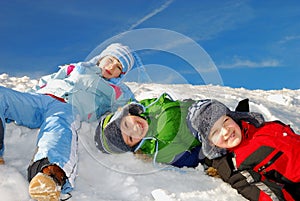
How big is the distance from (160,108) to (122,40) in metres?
0.50

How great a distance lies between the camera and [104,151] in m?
2.53

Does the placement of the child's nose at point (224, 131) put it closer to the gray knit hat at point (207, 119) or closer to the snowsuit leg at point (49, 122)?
the gray knit hat at point (207, 119)

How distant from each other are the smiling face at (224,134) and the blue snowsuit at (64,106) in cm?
80

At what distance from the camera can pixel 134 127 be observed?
2.36m

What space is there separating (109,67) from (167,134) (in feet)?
3.39

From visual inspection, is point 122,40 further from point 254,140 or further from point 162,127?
point 254,140

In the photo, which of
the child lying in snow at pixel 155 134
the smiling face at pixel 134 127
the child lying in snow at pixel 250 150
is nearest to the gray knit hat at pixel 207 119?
the child lying in snow at pixel 250 150

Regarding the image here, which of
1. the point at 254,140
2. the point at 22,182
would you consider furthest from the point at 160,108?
the point at 22,182

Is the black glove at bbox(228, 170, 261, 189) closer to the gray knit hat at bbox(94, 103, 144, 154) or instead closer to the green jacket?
the green jacket

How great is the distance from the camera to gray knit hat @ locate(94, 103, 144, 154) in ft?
7.98

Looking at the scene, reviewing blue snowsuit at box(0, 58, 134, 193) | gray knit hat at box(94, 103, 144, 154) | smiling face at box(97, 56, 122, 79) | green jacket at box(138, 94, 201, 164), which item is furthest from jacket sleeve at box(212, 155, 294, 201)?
smiling face at box(97, 56, 122, 79)

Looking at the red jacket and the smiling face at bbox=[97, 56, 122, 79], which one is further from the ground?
the smiling face at bbox=[97, 56, 122, 79]

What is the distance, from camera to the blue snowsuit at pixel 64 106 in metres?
1.98

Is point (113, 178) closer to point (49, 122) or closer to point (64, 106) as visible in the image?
point (49, 122)
